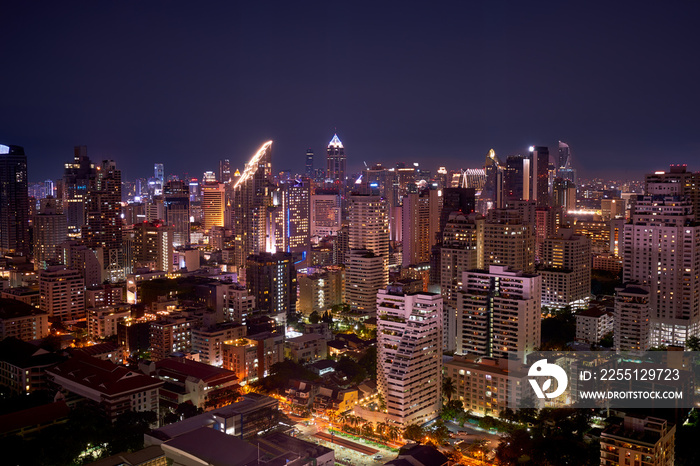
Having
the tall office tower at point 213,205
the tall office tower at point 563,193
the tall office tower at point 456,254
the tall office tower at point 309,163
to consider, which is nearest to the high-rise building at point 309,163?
the tall office tower at point 309,163

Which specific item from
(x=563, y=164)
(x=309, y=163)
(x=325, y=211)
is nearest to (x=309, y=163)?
(x=309, y=163)

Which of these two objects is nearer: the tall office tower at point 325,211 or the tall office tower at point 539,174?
the tall office tower at point 539,174

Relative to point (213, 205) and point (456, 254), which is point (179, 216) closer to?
point (213, 205)

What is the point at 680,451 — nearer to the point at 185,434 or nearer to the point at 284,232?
the point at 185,434

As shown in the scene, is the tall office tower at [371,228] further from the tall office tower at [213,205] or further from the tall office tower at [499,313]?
the tall office tower at [213,205]

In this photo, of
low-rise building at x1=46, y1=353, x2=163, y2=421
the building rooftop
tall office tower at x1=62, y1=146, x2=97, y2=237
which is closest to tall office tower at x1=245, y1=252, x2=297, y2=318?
the building rooftop

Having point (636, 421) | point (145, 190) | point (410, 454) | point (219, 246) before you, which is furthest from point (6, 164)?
point (636, 421)
